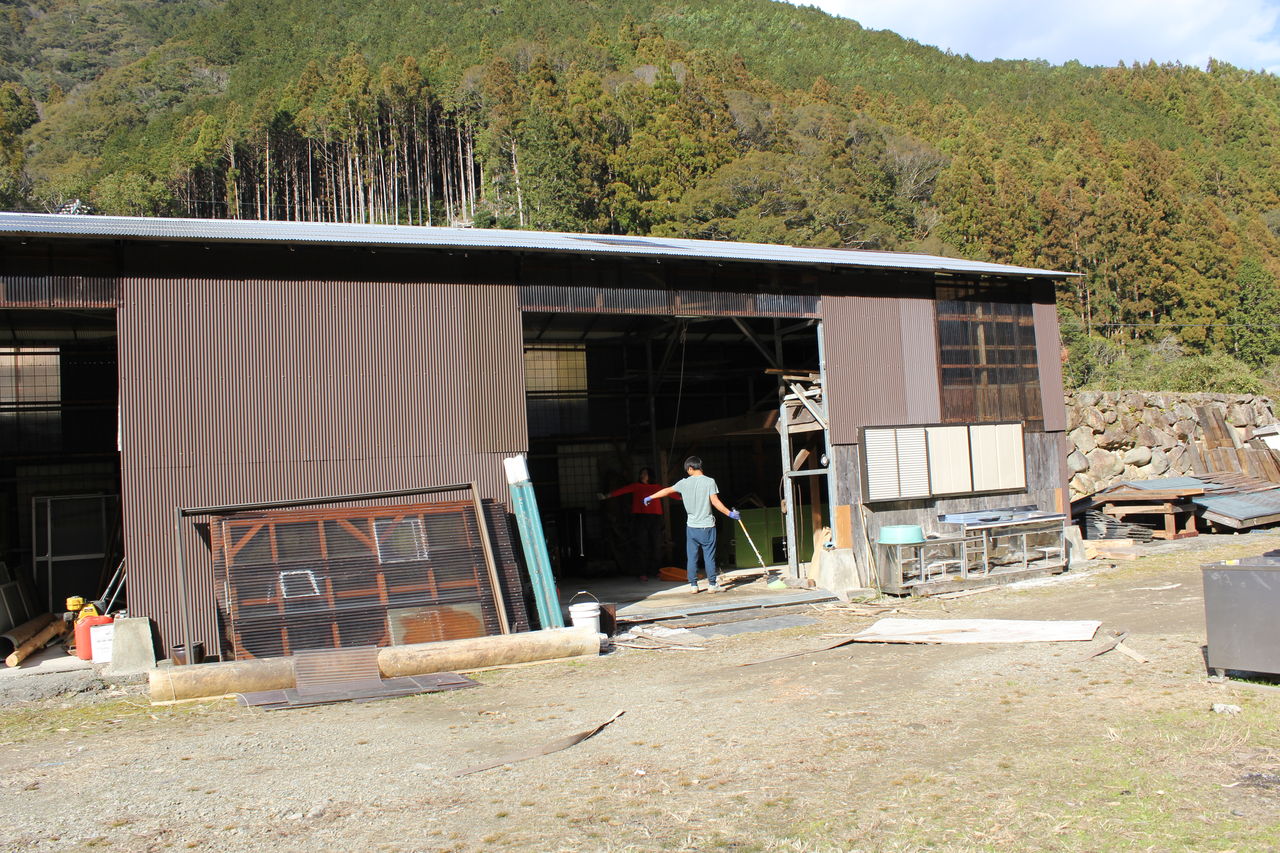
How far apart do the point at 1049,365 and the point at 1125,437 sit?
10483mm

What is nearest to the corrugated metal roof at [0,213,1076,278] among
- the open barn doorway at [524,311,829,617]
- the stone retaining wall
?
the open barn doorway at [524,311,829,617]

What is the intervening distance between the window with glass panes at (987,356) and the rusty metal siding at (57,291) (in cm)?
1099

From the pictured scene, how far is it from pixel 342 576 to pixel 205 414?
2.41 metres

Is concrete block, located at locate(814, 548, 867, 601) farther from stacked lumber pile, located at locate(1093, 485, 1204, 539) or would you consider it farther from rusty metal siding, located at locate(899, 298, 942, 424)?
stacked lumber pile, located at locate(1093, 485, 1204, 539)

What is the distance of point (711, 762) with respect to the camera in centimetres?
619

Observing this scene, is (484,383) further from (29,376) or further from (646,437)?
(29,376)

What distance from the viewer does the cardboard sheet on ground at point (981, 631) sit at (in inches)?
388

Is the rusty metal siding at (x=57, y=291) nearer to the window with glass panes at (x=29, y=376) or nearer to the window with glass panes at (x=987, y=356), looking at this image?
the window with glass panes at (x=29, y=376)

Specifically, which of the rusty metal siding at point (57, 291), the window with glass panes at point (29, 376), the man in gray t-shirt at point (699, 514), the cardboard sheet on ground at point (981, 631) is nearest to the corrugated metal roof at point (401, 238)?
the rusty metal siding at point (57, 291)

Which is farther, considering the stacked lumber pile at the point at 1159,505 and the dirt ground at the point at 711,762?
the stacked lumber pile at the point at 1159,505

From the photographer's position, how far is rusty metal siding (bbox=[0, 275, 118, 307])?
1046 centimetres

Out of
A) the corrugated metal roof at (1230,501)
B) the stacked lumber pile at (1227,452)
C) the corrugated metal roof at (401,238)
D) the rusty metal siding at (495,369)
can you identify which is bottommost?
the corrugated metal roof at (1230,501)

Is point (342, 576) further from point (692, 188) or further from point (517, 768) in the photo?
point (692, 188)

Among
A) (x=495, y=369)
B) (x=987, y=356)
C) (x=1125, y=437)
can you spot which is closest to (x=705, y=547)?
(x=495, y=369)
